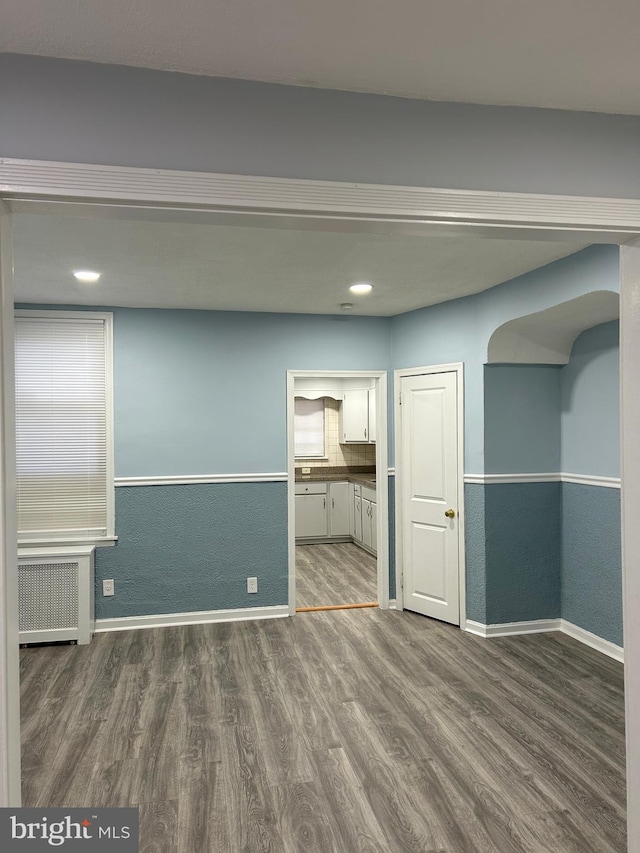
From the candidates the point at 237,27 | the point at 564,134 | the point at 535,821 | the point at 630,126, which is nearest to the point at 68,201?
the point at 237,27

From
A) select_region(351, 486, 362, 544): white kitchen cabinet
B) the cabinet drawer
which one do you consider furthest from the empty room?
the cabinet drawer

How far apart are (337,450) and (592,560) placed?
4.25 meters

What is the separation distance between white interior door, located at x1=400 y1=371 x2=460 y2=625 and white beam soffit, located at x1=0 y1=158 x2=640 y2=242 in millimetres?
2855

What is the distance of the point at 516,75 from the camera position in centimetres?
151

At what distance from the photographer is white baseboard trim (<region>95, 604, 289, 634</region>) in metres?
4.57

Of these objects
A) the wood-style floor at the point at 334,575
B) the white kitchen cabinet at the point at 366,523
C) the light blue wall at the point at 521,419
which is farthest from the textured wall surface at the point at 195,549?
the white kitchen cabinet at the point at 366,523

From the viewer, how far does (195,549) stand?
474 centimetres

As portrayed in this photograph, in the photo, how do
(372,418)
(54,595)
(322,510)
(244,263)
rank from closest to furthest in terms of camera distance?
(244,263)
(54,595)
(372,418)
(322,510)

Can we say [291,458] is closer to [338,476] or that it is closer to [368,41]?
[338,476]

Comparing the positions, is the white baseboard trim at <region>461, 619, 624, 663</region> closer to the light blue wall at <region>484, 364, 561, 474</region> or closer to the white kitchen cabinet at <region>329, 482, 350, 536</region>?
the light blue wall at <region>484, 364, 561, 474</region>

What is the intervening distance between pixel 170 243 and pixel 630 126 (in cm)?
211

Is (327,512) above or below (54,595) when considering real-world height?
above

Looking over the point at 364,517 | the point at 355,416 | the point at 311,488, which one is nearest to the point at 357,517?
the point at 364,517

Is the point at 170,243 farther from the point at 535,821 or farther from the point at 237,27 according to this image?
the point at 535,821
